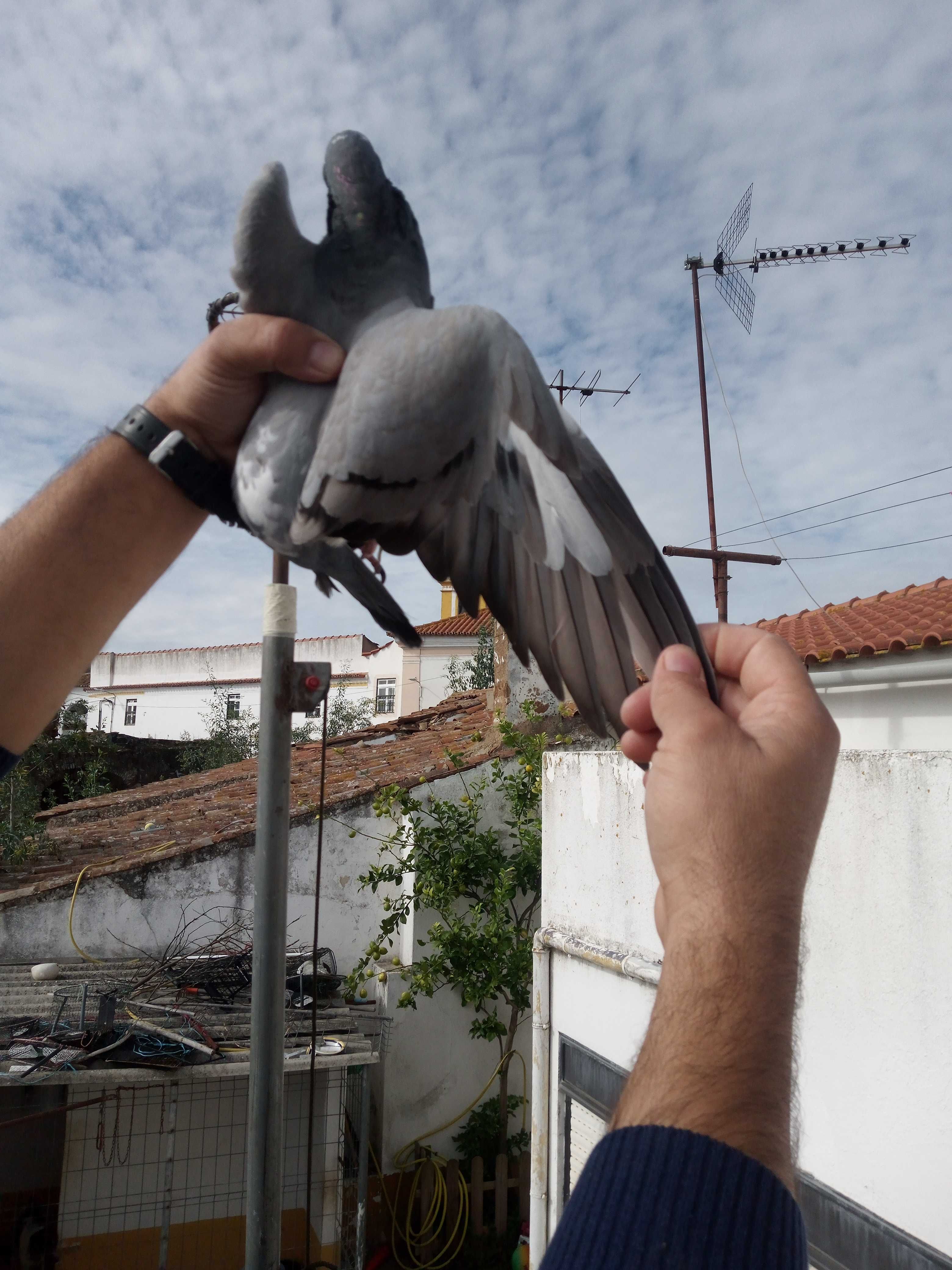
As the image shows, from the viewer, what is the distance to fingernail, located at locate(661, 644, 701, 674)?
3.63 feet

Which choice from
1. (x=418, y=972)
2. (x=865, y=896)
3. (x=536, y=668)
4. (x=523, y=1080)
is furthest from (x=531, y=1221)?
(x=536, y=668)

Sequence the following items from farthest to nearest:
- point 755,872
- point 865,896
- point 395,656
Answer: point 395,656 → point 865,896 → point 755,872

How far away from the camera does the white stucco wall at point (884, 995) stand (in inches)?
108

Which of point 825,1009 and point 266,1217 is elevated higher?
point 825,1009

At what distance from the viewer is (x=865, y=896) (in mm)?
3059

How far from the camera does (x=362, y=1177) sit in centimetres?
588

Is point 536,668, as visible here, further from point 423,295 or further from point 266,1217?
point 266,1217

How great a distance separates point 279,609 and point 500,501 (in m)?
1.02

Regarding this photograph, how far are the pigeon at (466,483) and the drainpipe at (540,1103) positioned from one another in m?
4.25

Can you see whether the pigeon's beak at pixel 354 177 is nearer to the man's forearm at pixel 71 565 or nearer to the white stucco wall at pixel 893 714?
the man's forearm at pixel 71 565

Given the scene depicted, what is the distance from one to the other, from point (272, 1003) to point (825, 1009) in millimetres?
2221

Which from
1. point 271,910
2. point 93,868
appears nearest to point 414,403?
point 271,910

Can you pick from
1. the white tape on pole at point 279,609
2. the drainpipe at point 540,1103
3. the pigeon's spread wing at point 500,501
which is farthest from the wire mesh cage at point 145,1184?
the pigeon's spread wing at point 500,501

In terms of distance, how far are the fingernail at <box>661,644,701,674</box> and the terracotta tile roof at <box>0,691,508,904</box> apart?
558cm
